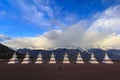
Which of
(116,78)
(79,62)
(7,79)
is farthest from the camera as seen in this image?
(79,62)

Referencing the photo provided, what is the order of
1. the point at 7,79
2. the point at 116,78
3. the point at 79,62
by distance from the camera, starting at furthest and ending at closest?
the point at 79,62
the point at 116,78
the point at 7,79

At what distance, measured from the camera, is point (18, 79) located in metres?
41.7

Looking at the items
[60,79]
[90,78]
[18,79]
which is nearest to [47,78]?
[60,79]

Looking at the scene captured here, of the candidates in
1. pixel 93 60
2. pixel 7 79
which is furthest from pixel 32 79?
pixel 93 60

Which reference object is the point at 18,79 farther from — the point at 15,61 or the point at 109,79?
the point at 15,61

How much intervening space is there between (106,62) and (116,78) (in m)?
39.1

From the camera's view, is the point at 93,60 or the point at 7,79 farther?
the point at 93,60

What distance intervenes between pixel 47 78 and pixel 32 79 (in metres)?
3.50

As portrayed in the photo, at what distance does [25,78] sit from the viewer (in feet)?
140

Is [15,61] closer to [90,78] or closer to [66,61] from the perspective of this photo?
[66,61]

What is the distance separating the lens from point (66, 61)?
8125cm

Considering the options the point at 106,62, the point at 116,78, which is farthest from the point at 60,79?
the point at 106,62

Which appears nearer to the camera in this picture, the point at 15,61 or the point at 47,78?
the point at 47,78

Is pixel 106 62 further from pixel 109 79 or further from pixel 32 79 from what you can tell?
pixel 32 79
